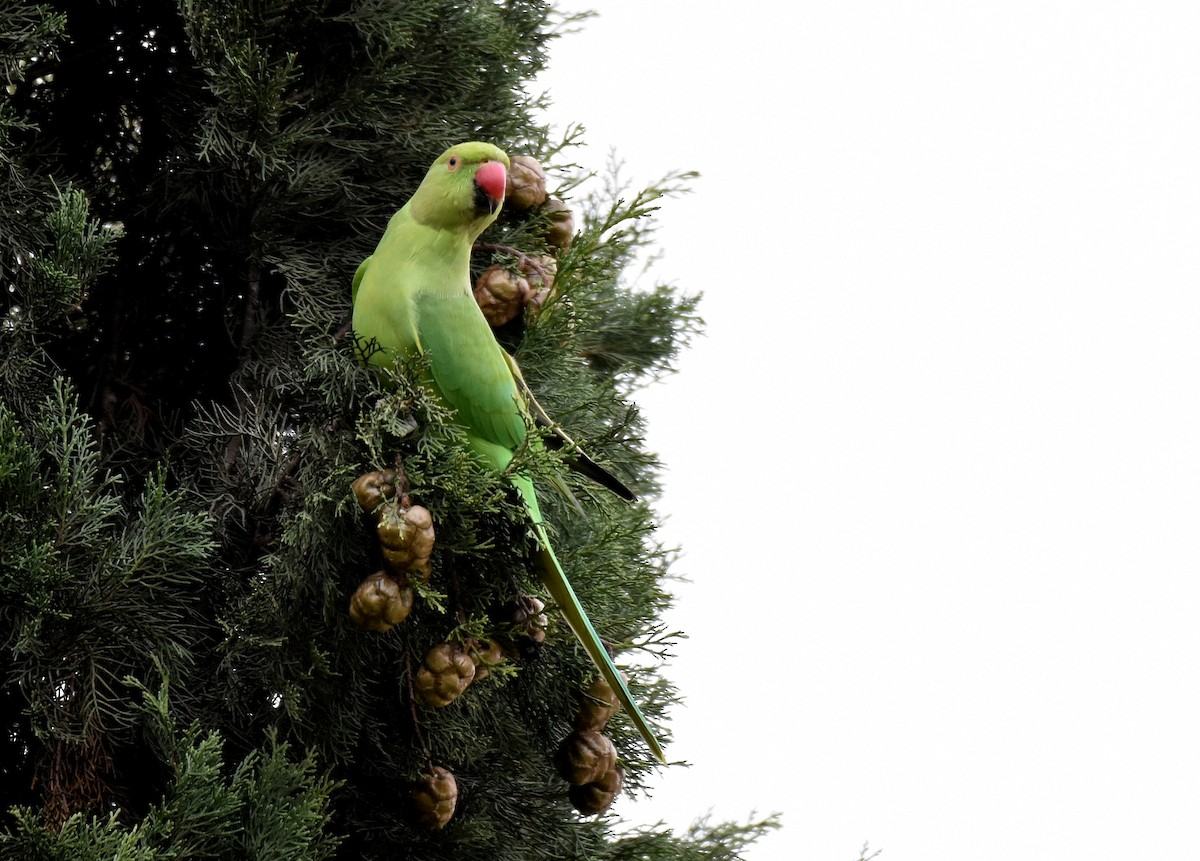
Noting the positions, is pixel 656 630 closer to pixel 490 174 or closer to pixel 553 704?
pixel 553 704

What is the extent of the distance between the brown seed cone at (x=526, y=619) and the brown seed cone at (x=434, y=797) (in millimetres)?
177

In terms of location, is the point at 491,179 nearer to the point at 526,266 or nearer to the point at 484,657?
the point at 526,266

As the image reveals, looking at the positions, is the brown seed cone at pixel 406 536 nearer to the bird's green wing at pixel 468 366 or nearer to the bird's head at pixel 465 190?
the bird's green wing at pixel 468 366

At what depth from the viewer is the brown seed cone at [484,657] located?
1456 mm

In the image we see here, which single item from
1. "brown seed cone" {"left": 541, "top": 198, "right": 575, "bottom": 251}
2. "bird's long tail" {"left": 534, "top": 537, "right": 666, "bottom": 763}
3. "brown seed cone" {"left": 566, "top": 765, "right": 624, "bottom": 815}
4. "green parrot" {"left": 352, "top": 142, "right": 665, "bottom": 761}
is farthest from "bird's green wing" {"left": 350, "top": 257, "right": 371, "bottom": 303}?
"brown seed cone" {"left": 566, "top": 765, "right": 624, "bottom": 815}

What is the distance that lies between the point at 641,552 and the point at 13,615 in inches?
34.2

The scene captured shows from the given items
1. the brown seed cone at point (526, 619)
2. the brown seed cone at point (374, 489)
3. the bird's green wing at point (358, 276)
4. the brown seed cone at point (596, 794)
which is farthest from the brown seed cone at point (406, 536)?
the brown seed cone at point (596, 794)

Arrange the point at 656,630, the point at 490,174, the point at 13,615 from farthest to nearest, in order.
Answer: the point at 656,630
the point at 490,174
the point at 13,615

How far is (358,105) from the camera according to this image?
5.58 feet

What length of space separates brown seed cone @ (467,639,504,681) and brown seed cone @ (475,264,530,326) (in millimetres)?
417

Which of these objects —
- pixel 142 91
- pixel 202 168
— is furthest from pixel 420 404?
pixel 142 91

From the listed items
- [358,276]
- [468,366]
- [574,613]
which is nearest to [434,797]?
[574,613]

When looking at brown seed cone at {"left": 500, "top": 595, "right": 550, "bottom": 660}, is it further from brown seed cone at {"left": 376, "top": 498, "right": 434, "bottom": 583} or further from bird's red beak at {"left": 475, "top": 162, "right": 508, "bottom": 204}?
bird's red beak at {"left": 475, "top": 162, "right": 508, "bottom": 204}

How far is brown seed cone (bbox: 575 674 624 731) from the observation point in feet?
5.45
